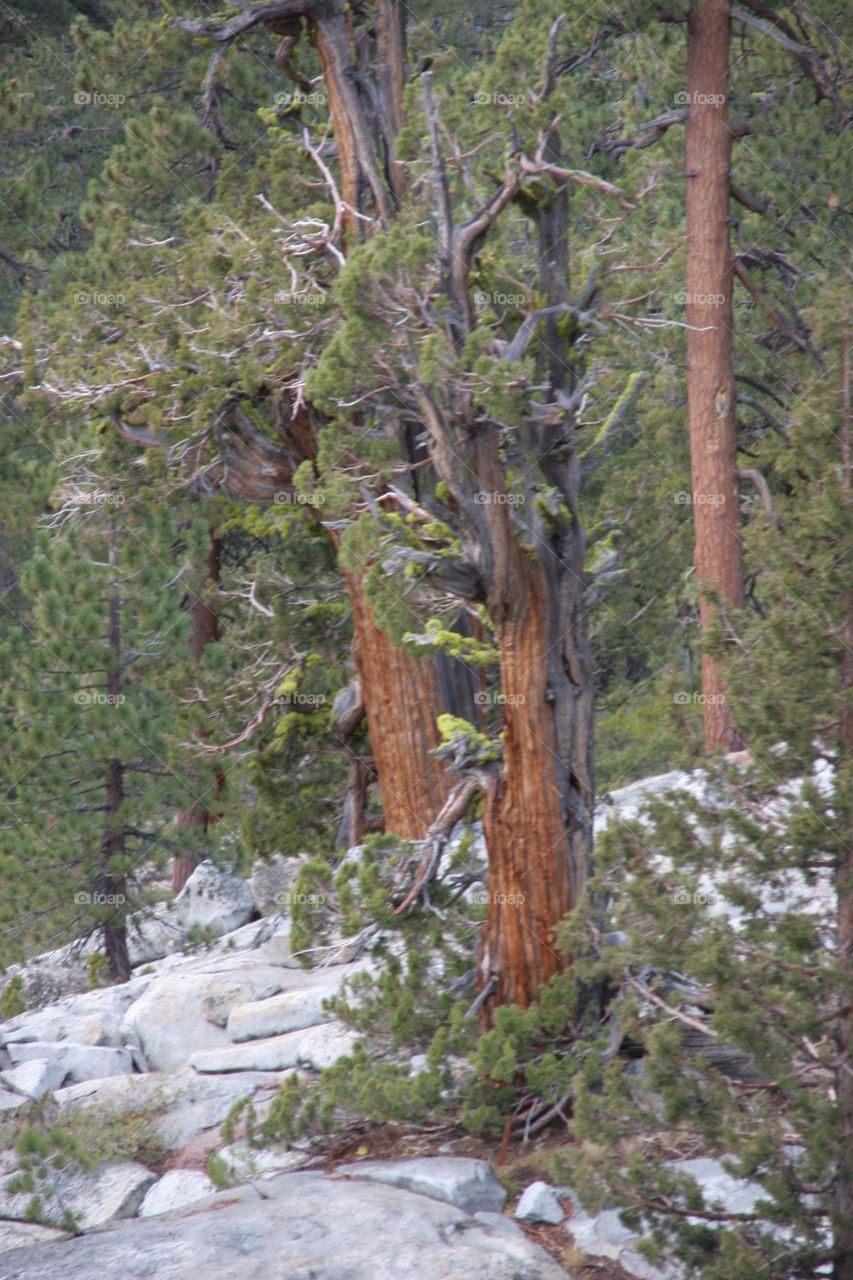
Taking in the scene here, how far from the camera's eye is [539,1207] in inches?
230

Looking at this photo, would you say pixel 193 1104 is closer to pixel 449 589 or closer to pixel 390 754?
pixel 390 754

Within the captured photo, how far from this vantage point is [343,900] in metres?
6.99

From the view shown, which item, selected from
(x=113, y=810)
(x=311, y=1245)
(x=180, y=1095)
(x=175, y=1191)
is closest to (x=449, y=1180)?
(x=311, y=1245)

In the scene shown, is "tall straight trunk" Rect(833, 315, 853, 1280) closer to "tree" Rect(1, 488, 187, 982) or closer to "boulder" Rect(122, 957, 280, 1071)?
"boulder" Rect(122, 957, 280, 1071)

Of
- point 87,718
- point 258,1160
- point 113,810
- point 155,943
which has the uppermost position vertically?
point 87,718

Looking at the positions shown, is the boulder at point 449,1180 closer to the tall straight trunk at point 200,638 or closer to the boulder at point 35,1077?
the boulder at point 35,1077

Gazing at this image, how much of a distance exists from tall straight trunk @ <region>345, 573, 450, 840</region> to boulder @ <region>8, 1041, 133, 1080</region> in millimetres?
2675

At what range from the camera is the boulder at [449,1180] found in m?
5.81

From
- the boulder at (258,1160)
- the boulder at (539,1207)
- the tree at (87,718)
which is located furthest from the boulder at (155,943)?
the boulder at (539,1207)

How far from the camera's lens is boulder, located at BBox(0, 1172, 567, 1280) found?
5.11 metres

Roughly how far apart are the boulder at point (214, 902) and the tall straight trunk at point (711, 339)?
16.8ft

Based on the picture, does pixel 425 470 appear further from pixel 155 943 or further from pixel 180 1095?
pixel 155 943

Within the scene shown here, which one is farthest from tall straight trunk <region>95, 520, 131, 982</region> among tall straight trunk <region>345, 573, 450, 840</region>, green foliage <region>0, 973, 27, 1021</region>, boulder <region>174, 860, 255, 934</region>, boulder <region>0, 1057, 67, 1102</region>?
boulder <region>0, 1057, 67, 1102</region>

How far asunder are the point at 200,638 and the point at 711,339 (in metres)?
7.05
